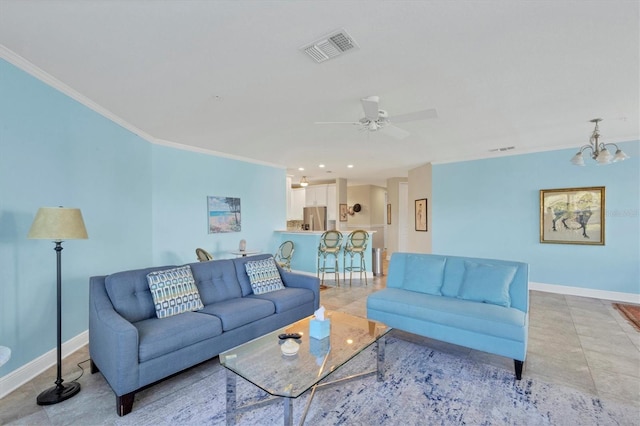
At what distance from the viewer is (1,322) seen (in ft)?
7.52

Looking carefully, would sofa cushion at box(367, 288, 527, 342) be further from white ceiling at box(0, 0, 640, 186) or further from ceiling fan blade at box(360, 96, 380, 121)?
white ceiling at box(0, 0, 640, 186)

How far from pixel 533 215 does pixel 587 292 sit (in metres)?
1.52

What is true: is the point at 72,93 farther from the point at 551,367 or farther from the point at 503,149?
the point at 503,149

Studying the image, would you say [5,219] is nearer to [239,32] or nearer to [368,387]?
[239,32]

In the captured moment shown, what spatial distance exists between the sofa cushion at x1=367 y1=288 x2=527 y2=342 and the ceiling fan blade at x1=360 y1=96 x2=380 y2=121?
6.50ft

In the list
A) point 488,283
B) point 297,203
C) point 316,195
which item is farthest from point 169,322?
point 316,195

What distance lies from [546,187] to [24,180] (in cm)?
728

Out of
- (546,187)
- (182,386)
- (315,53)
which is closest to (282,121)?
(315,53)

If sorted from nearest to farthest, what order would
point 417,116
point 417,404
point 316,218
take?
point 417,404 → point 417,116 → point 316,218

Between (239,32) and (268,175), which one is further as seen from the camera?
(268,175)

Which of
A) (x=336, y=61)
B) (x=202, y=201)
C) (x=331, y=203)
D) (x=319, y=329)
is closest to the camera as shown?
(x=319, y=329)

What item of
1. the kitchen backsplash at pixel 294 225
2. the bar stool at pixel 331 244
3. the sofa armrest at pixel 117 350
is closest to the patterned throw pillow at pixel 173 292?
the sofa armrest at pixel 117 350

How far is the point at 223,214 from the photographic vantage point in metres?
5.81

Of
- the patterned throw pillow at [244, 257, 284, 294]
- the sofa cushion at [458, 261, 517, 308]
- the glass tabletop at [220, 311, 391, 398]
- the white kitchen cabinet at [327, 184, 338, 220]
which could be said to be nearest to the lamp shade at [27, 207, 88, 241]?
the glass tabletop at [220, 311, 391, 398]
